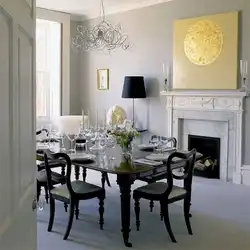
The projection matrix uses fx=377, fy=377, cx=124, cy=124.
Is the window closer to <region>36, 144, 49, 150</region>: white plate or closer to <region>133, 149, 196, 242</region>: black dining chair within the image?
<region>36, 144, 49, 150</region>: white plate

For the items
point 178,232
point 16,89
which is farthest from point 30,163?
point 178,232

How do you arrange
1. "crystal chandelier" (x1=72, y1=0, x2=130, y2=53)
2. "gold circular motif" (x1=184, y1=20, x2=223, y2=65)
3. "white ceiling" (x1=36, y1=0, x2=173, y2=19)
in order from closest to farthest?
"crystal chandelier" (x1=72, y1=0, x2=130, y2=53) < "gold circular motif" (x1=184, y1=20, x2=223, y2=65) < "white ceiling" (x1=36, y1=0, x2=173, y2=19)

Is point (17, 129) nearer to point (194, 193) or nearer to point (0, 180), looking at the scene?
point (0, 180)

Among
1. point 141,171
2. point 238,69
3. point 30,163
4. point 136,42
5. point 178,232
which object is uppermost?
point 136,42

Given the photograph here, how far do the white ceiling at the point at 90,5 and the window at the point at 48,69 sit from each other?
0.46m

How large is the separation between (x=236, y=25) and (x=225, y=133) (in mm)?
1668

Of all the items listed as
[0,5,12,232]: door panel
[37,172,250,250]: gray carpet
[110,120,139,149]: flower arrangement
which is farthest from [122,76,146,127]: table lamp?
[0,5,12,232]: door panel

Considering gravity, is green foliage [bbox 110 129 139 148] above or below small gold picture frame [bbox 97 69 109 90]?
below

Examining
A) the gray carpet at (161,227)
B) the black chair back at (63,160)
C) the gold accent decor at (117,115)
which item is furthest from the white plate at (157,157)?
the gold accent decor at (117,115)

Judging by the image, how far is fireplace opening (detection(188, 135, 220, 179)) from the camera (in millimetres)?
6184

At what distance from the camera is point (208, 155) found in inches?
251

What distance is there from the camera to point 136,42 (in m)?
6.99

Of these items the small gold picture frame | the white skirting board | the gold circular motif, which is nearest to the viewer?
the white skirting board

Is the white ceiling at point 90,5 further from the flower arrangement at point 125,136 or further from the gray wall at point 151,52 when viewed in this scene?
the flower arrangement at point 125,136
